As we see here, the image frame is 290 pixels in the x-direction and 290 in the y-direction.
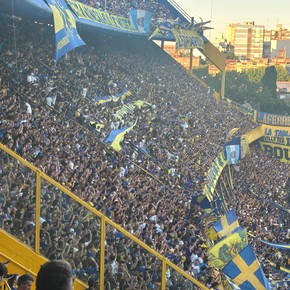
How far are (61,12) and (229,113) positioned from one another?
19.4 metres

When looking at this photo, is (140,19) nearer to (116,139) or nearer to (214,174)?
(214,174)

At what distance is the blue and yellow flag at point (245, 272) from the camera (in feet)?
35.7

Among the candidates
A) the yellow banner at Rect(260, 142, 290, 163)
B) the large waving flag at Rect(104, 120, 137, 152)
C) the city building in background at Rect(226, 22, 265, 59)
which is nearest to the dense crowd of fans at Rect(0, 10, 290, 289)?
the large waving flag at Rect(104, 120, 137, 152)

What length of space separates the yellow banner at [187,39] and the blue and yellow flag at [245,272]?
72.9 feet

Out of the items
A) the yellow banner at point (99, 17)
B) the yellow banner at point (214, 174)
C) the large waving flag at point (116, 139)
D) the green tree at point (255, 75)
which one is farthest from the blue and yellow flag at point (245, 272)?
the green tree at point (255, 75)

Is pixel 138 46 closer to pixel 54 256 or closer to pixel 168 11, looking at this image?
pixel 168 11

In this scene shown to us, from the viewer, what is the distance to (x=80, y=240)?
20.6 feet

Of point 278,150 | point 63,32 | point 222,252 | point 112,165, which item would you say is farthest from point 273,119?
point 222,252

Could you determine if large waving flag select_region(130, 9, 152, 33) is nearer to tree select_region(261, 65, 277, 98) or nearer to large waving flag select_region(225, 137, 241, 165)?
large waving flag select_region(225, 137, 241, 165)

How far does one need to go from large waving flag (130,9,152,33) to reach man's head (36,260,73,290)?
2521 centimetres

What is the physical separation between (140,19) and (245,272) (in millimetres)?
18853

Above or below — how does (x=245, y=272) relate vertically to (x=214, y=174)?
above

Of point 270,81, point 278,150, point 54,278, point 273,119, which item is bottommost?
point 270,81

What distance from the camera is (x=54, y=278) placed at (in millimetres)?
2803
